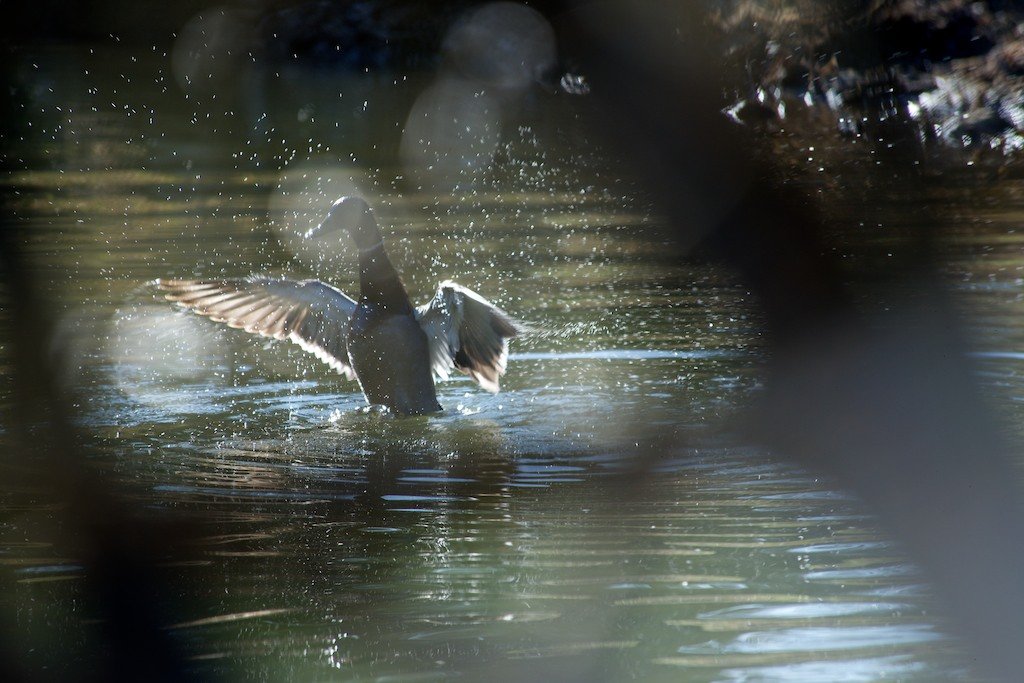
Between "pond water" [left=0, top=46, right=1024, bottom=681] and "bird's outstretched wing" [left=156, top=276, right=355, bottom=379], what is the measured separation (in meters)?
0.27

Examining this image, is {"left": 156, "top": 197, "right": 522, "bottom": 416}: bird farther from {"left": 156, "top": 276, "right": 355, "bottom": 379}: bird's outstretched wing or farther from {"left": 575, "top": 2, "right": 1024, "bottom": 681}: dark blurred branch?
{"left": 575, "top": 2, "right": 1024, "bottom": 681}: dark blurred branch

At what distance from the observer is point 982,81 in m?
15.5

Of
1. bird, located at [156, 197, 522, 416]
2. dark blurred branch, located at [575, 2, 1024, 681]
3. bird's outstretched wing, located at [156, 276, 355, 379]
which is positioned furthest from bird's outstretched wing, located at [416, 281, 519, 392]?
dark blurred branch, located at [575, 2, 1024, 681]

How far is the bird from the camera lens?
683 centimetres

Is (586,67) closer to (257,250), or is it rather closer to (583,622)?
(257,250)

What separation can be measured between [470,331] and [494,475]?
1794 millimetres

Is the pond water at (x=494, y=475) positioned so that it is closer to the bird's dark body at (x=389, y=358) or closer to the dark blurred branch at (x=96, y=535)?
the dark blurred branch at (x=96, y=535)

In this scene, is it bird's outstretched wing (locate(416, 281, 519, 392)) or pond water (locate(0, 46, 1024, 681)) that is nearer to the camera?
pond water (locate(0, 46, 1024, 681))

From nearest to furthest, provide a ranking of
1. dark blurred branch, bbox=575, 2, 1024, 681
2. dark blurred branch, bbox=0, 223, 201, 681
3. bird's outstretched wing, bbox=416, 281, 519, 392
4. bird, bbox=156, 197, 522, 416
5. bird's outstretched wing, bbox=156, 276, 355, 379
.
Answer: dark blurred branch, bbox=0, 223, 201, 681 → dark blurred branch, bbox=575, 2, 1024, 681 → bird's outstretched wing, bbox=416, 281, 519, 392 → bird, bbox=156, 197, 522, 416 → bird's outstretched wing, bbox=156, 276, 355, 379

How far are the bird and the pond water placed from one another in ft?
0.74

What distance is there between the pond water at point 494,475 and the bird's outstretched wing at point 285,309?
0.27 metres

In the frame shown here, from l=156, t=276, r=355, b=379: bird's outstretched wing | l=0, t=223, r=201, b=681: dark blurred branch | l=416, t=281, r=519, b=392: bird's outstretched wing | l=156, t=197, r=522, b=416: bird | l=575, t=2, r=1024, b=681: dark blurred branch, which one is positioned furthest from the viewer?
l=156, t=276, r=355, b=379: bird's outstretched wing

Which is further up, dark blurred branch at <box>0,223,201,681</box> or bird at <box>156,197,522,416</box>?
bird at <box>156,197,522,416</box>

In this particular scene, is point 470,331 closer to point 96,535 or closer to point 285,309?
point 285,309
